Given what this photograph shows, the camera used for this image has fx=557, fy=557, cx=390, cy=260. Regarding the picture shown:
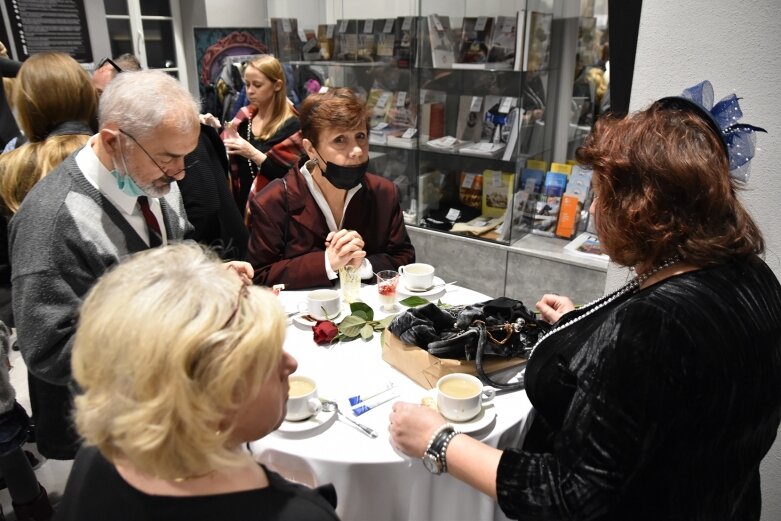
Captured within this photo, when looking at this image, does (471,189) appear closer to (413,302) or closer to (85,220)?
(413,302)

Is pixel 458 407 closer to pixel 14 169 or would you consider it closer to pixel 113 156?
pixel 113 156

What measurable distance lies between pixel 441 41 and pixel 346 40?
2.60 ft

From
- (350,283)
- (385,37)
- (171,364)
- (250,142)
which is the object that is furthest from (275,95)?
(171,364)

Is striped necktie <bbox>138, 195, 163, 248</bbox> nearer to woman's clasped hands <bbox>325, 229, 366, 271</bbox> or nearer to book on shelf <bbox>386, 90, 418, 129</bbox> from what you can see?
woman's clasped hands <bbox>325, 229, 366, 271</bbox>

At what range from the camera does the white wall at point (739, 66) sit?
178 centimetres

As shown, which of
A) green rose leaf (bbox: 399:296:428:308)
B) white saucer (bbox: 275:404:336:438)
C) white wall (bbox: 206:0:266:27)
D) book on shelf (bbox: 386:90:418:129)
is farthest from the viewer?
white wall (bbox: 206:0:266:27)

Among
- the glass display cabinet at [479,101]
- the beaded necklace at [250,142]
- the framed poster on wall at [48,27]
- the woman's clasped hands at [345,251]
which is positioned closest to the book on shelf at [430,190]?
the glass display cabinet at [479,101]

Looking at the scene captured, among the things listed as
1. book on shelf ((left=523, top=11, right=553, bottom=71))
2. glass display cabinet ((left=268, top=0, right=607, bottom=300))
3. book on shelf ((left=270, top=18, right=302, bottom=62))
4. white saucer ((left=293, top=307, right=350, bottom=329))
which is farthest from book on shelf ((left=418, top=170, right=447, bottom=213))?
white saucer ((left=293, top=307, right=350, bottom=329))

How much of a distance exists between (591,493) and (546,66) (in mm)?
2973

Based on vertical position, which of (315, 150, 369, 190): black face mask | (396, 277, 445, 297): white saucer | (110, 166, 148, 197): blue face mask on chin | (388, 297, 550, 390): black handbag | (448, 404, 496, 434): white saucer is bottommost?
(448, 404, 496, 434): white saucer

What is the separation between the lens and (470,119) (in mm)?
3693

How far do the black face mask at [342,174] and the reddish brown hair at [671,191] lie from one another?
4.37ft

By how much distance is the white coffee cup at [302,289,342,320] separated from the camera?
185 cm

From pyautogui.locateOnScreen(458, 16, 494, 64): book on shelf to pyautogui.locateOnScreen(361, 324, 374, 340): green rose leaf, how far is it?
7.66 ft
